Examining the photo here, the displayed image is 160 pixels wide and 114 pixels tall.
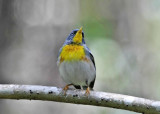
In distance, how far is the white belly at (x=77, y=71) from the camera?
4.31m

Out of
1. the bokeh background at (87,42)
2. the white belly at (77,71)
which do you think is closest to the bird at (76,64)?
the white belly at (77,71)

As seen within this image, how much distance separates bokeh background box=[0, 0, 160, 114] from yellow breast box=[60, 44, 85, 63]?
151 centimetres

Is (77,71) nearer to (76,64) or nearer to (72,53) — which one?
(76,64)

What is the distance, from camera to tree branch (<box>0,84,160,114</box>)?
324cm

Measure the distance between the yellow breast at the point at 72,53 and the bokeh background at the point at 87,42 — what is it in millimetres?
1509

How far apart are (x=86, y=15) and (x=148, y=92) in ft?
9.59

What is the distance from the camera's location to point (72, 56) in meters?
4.30

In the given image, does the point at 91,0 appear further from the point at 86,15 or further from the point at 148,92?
the point at 148,92

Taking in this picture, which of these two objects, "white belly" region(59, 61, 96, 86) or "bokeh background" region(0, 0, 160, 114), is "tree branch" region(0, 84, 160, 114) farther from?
"bokeh background" region(0, 0, 160, 114)

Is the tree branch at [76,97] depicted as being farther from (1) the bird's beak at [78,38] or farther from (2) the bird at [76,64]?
(1) the bird's beak at [78,38]

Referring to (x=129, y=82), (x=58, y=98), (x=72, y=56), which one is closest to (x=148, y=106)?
(x=58, y=98)

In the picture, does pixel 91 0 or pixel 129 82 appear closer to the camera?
pixel 129 82

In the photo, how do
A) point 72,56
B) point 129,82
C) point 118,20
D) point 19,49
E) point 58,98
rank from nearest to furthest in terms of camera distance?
point 58,98, point 72,56, point 19,49, point 129,82, point 118,20

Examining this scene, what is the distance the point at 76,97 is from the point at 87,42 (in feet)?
15.0
